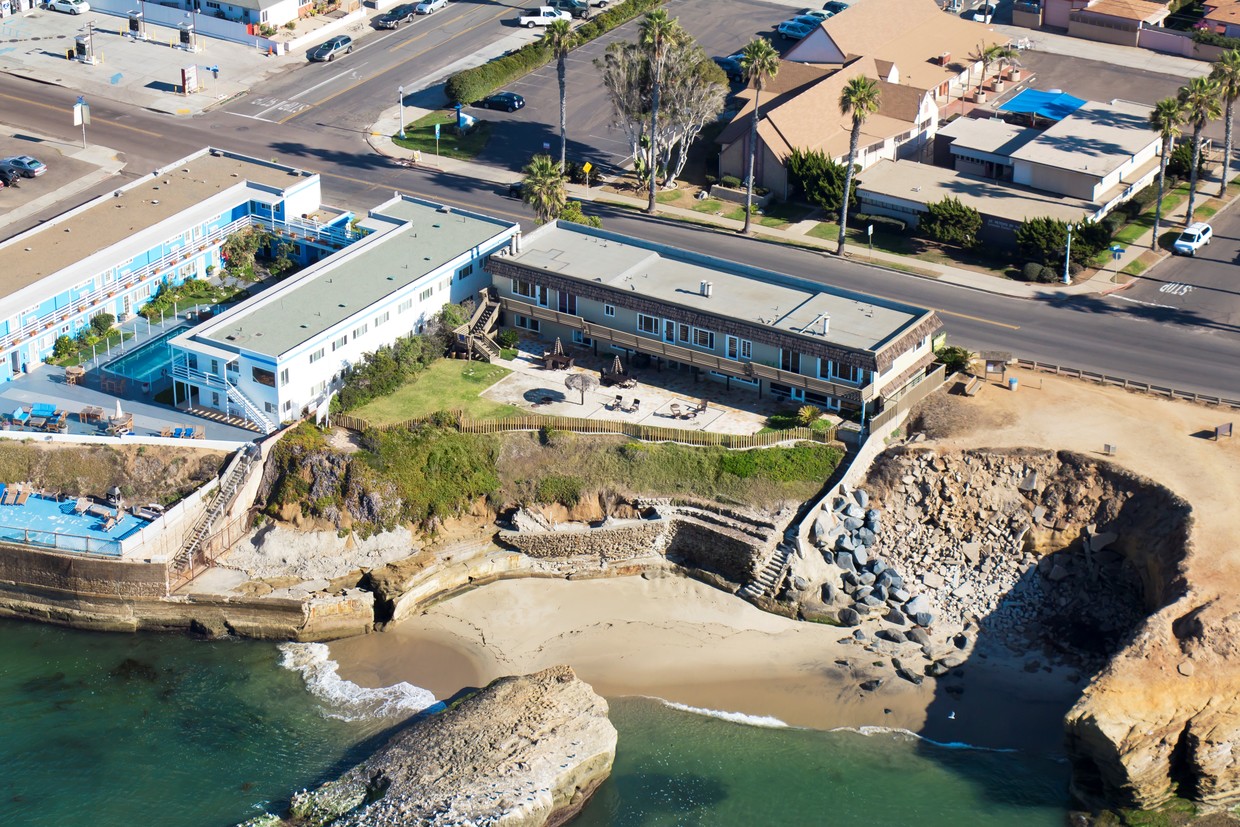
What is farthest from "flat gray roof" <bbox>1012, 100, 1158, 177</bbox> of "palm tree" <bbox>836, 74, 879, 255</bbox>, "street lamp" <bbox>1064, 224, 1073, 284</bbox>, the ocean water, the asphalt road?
the ocean water

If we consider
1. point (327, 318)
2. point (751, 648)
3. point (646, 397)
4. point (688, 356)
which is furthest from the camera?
point (688, 356)

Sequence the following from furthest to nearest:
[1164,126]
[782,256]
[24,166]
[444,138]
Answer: [444,138] → [24,166] → [782,256] → [1164,126]

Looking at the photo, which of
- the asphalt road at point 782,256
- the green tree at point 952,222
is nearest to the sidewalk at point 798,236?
the asphalt road at point 782,256

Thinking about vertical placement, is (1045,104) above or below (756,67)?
below

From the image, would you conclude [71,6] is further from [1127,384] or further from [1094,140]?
→ [1127,384]

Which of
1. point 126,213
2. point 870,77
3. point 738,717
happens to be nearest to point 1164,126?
point 870,77

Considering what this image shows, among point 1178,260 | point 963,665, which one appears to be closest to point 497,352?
point 963,665

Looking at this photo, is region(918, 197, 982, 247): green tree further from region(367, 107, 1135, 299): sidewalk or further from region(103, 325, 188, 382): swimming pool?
region(103, 325, 188, 382): swimming pool
